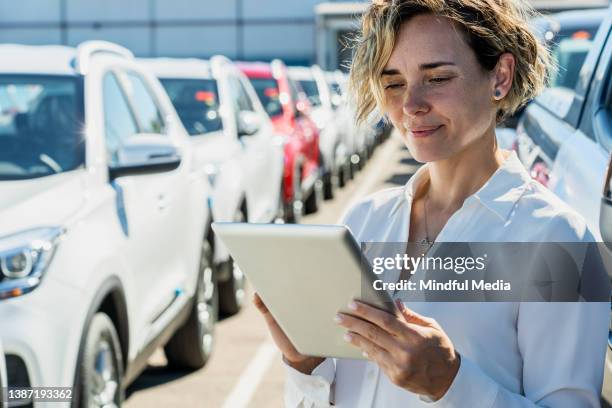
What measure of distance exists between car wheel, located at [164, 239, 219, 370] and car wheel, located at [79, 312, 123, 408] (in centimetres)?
156

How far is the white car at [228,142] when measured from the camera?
6.79m

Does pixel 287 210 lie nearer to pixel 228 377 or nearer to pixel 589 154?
pixel 228 377

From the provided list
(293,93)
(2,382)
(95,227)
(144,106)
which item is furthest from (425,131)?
(293,93)

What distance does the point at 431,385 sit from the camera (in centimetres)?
164

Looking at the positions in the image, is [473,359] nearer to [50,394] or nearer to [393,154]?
[50,394]

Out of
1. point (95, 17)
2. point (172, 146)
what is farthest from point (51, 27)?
point (172, 146)

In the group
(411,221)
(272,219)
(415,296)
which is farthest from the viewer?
(272,219)

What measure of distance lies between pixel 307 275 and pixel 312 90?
50.1ft

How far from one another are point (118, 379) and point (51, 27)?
40676 millimetres

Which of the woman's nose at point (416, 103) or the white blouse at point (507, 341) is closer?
the white blouse at point (507, 341)

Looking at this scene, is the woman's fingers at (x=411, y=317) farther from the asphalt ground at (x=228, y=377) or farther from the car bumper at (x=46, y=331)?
the asphalt ground at (x=228, y=377)

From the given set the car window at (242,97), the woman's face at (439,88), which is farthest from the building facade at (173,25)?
the woman's face at (439,88)

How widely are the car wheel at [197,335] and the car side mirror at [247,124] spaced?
7.19ft

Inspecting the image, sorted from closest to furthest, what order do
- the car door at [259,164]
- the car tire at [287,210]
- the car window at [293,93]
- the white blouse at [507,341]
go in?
1. the white blouse at [507,341]
2. the car door at [259,164]
3. the car tire at [287,210]
4. the car window at [293,93]
